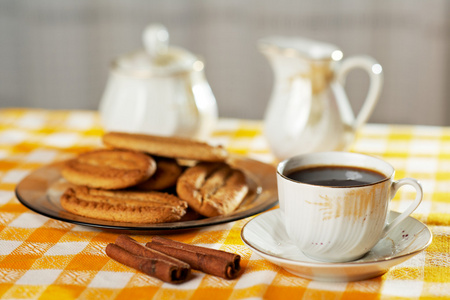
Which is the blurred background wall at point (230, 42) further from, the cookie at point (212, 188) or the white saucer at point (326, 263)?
the white saucer at point (326, 263)

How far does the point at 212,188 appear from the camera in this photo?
96 cm

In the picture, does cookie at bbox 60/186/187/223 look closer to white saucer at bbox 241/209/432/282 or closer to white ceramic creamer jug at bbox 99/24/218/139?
white saucer at bbox 241/209/432/282

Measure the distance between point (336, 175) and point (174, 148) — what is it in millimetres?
316

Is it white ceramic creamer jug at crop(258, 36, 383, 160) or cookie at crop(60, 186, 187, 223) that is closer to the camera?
cookie at crop(60, 186, 187, 223)

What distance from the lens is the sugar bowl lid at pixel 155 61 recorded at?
1289 millimetres

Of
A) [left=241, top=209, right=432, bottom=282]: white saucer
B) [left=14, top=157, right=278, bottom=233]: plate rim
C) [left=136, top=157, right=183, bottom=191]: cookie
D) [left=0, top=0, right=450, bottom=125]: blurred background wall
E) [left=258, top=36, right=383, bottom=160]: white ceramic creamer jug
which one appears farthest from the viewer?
[left=0, top=0, right=450, bottom=125]: blurred background wall

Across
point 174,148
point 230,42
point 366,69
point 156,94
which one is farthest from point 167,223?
point 230,42

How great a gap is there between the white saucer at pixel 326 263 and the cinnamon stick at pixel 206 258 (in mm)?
33

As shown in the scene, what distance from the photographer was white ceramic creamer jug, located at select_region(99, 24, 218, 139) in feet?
4.20

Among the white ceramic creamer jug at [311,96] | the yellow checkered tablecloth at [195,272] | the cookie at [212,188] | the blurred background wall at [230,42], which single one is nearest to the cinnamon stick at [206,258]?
the yellow checkered tablecloth at [195,272]

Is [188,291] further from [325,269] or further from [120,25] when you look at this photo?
[120,25]

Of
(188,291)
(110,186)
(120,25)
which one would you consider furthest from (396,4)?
(188,291)

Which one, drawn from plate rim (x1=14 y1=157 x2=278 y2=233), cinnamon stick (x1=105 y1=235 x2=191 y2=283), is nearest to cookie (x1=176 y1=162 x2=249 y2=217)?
plate rim (x1=14 y1=157 x2=278 y2=233)

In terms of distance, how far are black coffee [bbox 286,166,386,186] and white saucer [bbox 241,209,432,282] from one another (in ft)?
0.29
